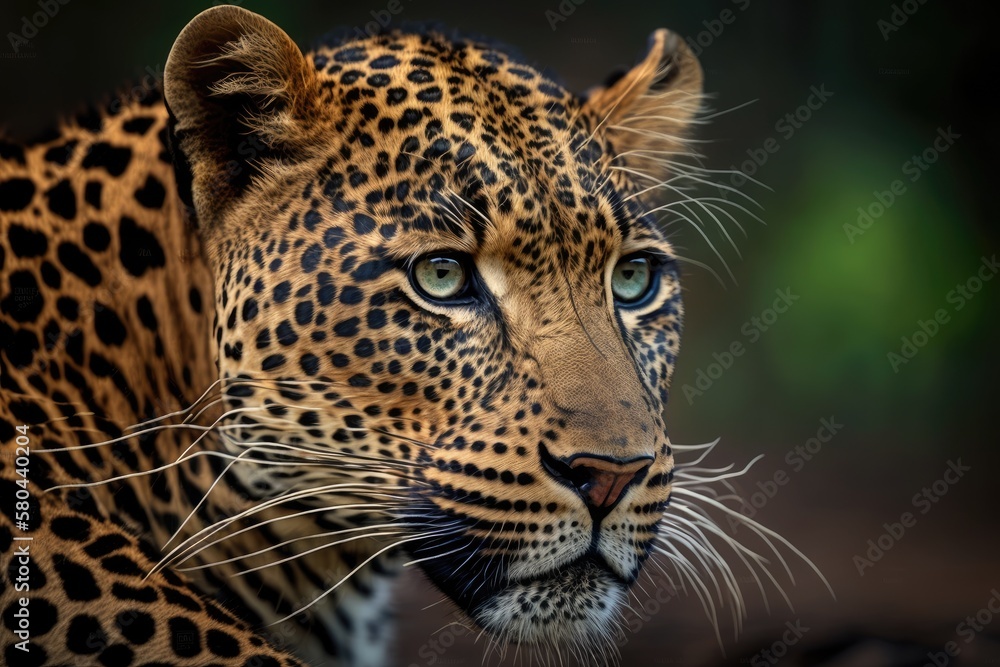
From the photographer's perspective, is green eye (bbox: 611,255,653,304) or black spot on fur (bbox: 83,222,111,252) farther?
green eye (bbox: 611,255,653,304)

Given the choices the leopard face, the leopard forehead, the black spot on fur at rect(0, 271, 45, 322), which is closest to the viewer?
the leopard face

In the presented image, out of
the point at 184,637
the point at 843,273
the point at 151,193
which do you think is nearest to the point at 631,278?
the point at 151,193

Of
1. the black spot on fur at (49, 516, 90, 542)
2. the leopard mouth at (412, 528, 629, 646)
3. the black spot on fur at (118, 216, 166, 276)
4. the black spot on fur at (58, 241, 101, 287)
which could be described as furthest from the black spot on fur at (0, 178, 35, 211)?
the leopard mouth at (412, 528, 629, 646)

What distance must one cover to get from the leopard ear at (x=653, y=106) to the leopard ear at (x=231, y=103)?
1.22m

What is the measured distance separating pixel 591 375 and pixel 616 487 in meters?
0.38

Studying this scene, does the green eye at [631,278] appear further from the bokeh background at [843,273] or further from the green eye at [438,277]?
the bokeh background at [843,273]

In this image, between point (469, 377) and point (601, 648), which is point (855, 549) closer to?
point (601, 648)

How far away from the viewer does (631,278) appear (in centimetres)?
394

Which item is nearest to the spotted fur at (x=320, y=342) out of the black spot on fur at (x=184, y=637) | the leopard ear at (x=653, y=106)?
the black spot on fur at (x=184, y=637)

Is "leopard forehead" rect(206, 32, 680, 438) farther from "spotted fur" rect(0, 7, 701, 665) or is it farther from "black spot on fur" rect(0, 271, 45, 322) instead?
"black spot on fur" rect(0, 271, 45, 322)

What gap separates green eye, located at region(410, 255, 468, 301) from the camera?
3453 mm

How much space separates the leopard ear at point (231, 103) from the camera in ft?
11.2

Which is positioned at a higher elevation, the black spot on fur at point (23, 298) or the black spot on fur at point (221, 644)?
the black spot on fur at point (23, 298)

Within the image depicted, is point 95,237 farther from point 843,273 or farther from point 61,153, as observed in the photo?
point 843,273
